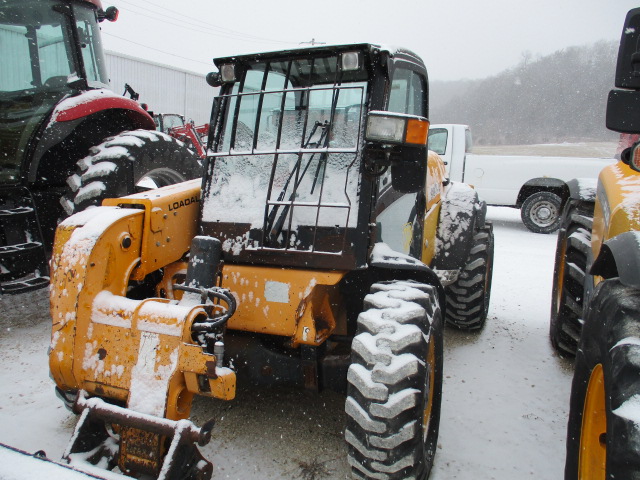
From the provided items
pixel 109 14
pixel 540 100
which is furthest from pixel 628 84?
pixel 540 100

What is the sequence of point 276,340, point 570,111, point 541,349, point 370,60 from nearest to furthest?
point 370,60 → point 276,340 → point 541,349 → point 570,111

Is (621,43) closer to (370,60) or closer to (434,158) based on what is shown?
(370,60)

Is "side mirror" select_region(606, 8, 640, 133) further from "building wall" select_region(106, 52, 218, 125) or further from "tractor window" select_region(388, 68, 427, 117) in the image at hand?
"building wall" select_region(106, 52, 218, 125)

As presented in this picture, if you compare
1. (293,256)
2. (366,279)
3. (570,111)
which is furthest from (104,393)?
(570,111)

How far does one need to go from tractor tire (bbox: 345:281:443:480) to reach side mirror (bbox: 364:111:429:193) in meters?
0.69

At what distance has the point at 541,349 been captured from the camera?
14.3 feet

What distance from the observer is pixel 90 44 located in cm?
514

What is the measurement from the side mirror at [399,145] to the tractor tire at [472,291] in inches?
76.8

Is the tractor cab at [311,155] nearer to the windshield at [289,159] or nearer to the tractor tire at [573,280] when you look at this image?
the windshield at [289,159]

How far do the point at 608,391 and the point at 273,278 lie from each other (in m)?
1.59

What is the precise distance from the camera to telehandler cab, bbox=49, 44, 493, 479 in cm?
215

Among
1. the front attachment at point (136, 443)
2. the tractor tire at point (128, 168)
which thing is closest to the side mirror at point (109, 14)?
the tractor tire at point (128, 168)

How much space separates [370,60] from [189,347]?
1.67 meters

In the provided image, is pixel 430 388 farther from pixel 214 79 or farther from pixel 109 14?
pixel 109 14
